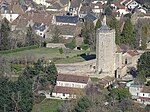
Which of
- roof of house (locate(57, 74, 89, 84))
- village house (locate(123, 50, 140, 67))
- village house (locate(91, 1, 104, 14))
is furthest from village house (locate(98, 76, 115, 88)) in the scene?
village house (locate(91, 1, 104, 14))

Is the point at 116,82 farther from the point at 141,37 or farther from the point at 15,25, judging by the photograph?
the point at 15,25

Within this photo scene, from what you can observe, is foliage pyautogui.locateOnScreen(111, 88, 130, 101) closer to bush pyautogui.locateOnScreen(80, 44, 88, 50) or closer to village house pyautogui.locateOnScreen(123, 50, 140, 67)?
village house pyautogui.locateOnScreen(123, 50, 140, 67)

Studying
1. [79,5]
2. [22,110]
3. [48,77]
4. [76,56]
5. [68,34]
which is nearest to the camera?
[22,110]

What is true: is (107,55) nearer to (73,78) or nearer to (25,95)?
(73,78)

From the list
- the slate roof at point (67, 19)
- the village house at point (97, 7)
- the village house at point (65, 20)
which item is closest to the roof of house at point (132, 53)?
the village house at point (65, 20)

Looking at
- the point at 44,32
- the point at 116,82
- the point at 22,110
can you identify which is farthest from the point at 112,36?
the point at 44,32

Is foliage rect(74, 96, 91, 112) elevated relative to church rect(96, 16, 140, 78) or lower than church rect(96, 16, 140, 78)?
lower
